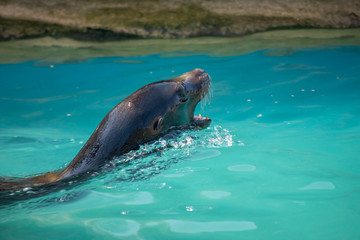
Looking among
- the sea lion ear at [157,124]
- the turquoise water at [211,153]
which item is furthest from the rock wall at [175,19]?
the sea lion ear at [157,124]

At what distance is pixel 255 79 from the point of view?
21.2ft

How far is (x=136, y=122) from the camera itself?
10.8ft

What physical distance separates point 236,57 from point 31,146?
162 inches

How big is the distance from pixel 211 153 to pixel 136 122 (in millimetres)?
848

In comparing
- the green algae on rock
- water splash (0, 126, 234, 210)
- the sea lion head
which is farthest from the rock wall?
water splash (0, 126, 234, 210)

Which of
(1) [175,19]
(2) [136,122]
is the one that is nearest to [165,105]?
(2) [136,122]

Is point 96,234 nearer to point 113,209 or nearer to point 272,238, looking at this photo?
point 113,209

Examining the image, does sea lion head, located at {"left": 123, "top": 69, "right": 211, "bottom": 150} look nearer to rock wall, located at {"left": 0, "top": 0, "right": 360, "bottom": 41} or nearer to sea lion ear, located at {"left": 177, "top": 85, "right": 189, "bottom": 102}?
sea lion ear, located at {"left": 177, "top": 85, "right": 189, "bottom": 102}

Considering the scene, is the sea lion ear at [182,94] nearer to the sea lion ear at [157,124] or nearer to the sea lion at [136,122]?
the sea lion at [136,122]

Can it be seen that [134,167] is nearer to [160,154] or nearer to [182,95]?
[160,154]

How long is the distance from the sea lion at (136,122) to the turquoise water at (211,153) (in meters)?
0.12

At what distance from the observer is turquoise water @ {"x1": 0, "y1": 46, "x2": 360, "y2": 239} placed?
96.7 inches

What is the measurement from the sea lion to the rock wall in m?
4.46

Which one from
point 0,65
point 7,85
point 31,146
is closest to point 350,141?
point 31,146
